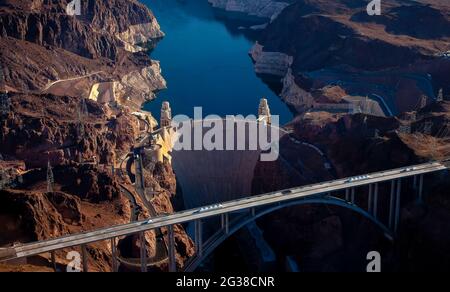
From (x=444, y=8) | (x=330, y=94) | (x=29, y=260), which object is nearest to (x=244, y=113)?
(x=330, y=94)

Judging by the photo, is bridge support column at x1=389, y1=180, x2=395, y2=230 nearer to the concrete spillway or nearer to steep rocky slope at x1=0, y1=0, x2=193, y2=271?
steep rocky slope at x1=0, y1=0, x2=193, y2=271

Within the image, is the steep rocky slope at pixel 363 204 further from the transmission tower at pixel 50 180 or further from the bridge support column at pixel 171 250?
the transmission tower at pixel 50 180

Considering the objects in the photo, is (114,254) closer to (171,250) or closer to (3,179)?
(171,250)

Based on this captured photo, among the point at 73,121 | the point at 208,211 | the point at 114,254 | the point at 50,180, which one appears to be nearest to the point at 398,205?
the point at 208,211

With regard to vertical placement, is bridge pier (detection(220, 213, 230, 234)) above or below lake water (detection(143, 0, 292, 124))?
above

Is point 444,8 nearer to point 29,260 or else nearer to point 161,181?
point 161,181

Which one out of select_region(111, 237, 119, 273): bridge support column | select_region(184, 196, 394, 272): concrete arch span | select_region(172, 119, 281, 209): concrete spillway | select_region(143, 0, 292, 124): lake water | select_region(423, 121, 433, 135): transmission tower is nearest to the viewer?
select_region(111, 237, 119, 273): bridge support column

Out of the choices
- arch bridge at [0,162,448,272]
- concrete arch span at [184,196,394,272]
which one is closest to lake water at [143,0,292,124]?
arch bridge at [0,162,448,272]
